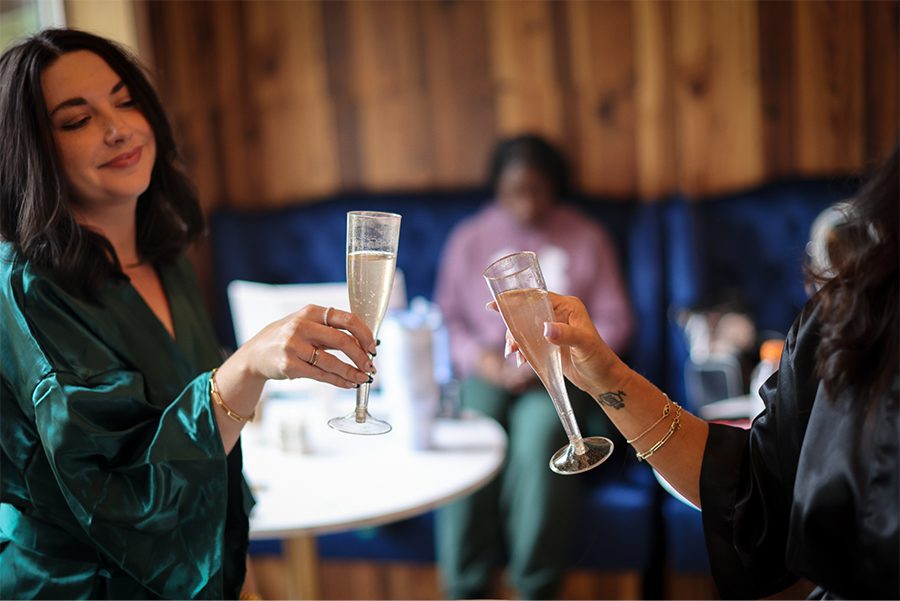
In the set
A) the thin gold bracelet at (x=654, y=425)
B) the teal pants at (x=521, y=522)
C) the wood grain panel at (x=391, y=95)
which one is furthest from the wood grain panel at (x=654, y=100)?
the thin gold bracelet at (x=654, y=425)

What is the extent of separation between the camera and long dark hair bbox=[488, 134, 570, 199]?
361cm

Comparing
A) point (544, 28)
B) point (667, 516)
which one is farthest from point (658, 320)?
point (544, 28)

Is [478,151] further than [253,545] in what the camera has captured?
Yes

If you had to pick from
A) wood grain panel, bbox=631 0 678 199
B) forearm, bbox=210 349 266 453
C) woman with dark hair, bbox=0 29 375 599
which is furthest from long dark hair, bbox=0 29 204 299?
wood grain panel, bbox=631 0 678 199

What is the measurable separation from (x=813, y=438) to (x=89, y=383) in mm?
1010

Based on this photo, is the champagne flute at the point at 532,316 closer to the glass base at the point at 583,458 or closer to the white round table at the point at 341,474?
the glass base at the point at 583,458

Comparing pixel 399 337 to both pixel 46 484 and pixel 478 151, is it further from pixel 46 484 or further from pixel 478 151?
pixel 478 151

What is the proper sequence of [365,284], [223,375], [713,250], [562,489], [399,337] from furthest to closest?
[713,250]
[562,489]
[399,337]
[223,375]
[365,284]

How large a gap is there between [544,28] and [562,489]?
186cm

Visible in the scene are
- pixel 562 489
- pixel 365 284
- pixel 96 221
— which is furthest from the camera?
pixel 562 489

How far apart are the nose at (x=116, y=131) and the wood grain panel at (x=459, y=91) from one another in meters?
2.46

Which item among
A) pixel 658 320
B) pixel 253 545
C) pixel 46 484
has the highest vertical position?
pixel 46 484

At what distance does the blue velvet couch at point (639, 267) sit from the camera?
2.93 m

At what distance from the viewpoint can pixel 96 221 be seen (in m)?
1.61
